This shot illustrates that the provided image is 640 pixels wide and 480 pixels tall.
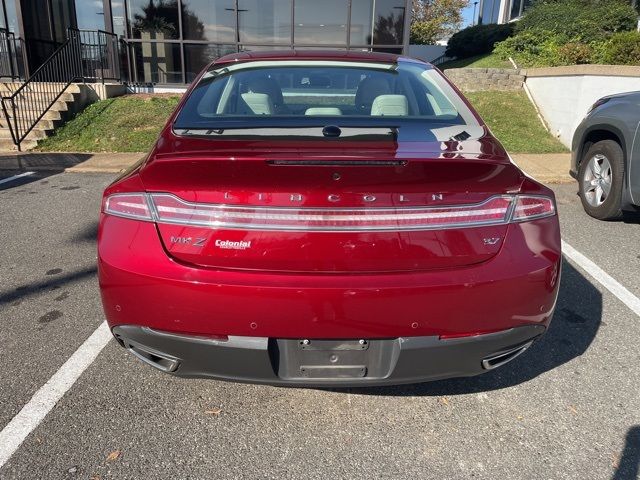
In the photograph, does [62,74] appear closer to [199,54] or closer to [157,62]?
[157,62]

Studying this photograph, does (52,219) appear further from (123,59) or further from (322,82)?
(123,59)

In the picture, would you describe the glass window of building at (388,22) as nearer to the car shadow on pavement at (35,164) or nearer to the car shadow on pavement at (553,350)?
the car shadow on pavement at (35,164)

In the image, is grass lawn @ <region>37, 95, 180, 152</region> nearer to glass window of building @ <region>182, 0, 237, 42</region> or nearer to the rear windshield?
glass window of building @ <region>182, 0, 237, 42</region>

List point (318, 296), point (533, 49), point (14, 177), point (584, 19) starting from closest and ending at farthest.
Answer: point (318, 296)
point (14, 177)
point (584, 19)
point (533, 49)

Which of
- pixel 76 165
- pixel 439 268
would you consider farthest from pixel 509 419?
pixel 76 165

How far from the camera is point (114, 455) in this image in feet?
7.35

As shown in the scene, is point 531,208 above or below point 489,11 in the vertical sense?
below

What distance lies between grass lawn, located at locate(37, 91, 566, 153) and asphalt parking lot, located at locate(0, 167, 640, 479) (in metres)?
6.74

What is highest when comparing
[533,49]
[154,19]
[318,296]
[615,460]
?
[154,19]

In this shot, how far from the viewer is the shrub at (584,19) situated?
13.0 m

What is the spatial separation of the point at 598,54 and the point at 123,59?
11.5m

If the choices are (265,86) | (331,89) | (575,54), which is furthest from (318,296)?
(575,54)

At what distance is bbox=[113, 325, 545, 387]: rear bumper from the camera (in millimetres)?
2057

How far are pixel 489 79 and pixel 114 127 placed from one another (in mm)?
8508
